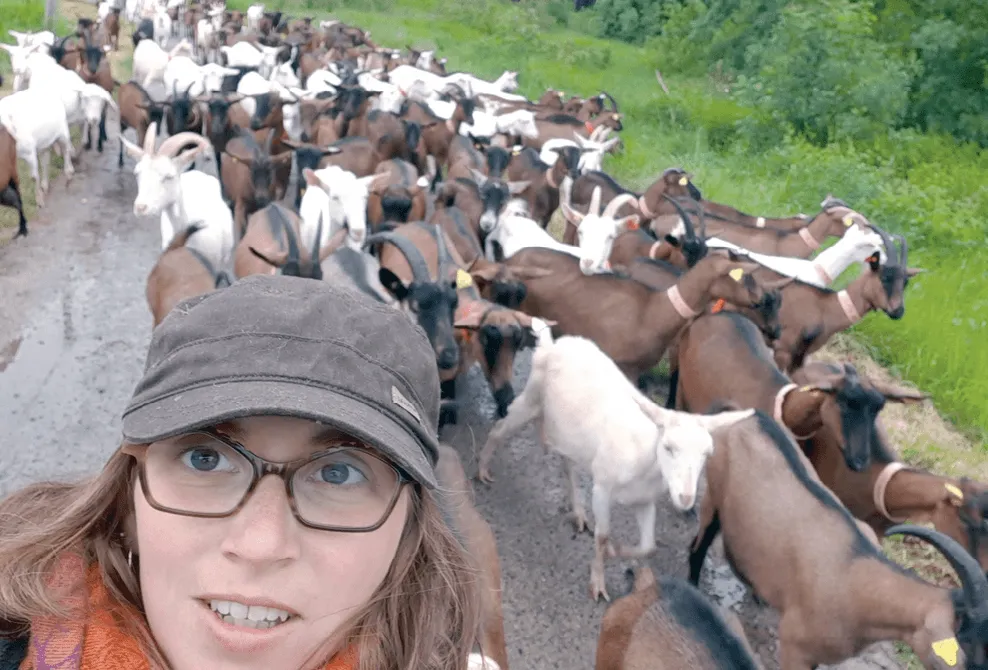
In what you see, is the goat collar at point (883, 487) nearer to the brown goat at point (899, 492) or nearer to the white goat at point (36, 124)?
the brown goat at point (899, 492)

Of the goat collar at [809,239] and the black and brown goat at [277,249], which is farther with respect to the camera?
the goat collar at [809,239]

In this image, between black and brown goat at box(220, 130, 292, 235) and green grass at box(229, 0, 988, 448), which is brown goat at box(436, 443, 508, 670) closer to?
green grass at box(229, 0, 988, 448)

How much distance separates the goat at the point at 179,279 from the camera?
5320mm

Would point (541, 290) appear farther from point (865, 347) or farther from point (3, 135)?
point (3, 135)

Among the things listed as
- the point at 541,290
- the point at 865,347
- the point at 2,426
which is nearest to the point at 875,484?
the point at 541,290

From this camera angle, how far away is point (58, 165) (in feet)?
34.4

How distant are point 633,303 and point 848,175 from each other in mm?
6338

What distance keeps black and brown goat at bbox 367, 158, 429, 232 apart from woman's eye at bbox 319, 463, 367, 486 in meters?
6.14

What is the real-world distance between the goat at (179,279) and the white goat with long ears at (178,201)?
34.5 inches

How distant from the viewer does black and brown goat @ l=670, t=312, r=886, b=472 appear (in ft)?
14.6

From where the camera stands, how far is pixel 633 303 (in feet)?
20.2

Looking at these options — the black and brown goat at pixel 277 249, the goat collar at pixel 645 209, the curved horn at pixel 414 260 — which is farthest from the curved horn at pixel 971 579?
the goat collar at pixel 645 209

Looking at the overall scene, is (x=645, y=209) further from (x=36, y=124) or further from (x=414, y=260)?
(x=36, y=124)

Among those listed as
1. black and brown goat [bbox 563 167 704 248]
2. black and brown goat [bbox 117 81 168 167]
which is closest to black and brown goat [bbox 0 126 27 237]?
black and brown goat [bbox 117 81 168 167]
